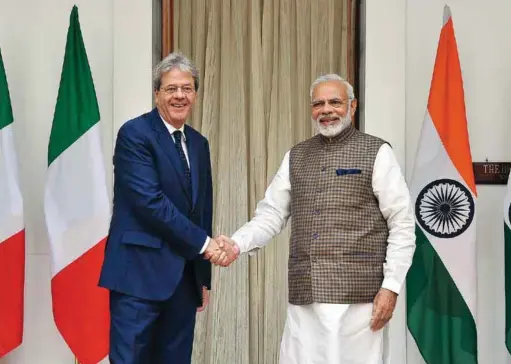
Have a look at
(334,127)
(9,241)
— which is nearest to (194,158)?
(334,127)

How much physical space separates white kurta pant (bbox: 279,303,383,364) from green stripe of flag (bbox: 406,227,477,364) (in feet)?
2.89

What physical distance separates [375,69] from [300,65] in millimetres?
436

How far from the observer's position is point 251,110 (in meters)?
3.65

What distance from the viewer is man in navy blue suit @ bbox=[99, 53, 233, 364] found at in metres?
2.16

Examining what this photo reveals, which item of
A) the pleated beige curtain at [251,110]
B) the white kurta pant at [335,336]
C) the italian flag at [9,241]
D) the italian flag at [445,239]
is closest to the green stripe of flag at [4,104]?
the italian flag at [9,241]

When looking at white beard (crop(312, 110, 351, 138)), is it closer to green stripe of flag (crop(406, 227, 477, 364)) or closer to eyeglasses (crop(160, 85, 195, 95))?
eyeglasses (crop(160, 85, 195, 95))

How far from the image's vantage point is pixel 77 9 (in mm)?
3340

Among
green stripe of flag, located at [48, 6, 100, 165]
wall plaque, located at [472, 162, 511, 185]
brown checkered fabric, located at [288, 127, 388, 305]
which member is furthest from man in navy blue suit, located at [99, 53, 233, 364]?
wall plaque, located at [472, 162, 511, 185]

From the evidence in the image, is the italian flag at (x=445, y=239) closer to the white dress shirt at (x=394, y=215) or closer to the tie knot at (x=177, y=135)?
the white dress shirt at (x=394, y=215)

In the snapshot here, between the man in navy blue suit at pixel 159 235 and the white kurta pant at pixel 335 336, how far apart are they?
1.28 feet

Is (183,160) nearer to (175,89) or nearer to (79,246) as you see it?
(175,89)

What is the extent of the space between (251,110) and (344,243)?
5.19ft

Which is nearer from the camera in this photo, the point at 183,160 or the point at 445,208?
the point at 183,160

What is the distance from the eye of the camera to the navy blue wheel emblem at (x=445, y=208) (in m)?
3.12
